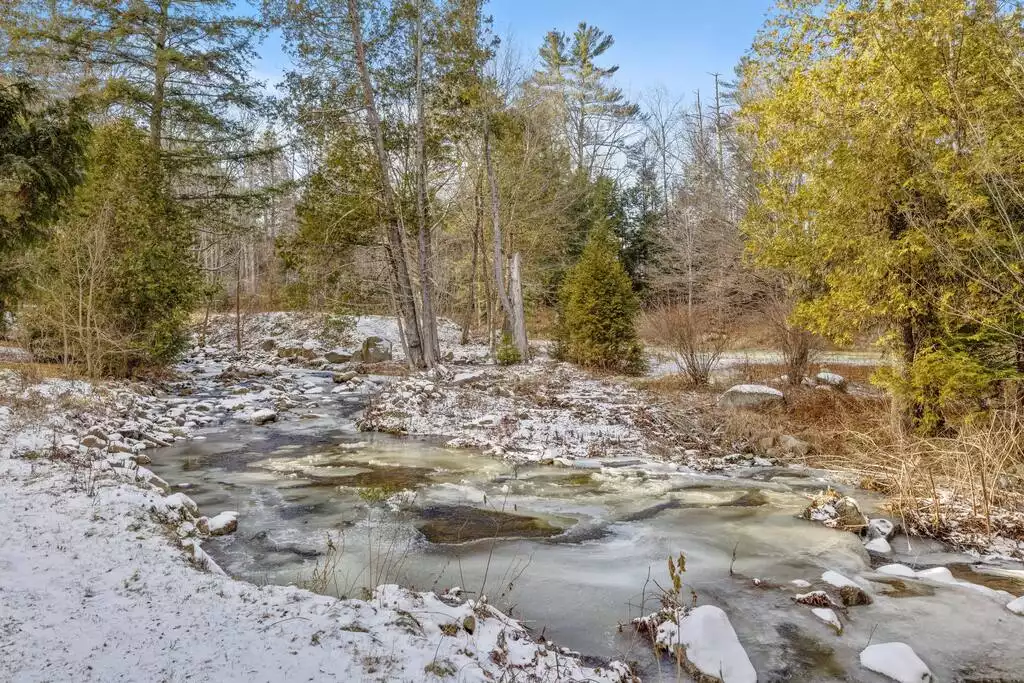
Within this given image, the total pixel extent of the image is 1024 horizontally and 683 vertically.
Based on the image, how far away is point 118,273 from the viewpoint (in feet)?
40.0

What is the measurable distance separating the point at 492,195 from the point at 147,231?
8374 mm

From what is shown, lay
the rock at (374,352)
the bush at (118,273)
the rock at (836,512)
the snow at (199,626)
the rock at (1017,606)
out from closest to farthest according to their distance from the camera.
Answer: the snow at (199,626) → the rock at (1017,606) → the rock at (836,512) → the bush at (118,273) → the rock at (374,352)

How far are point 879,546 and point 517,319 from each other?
12.6m

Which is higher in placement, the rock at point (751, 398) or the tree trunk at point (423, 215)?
the tree trunk at point (423, 215)

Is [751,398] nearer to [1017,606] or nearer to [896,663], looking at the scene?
[1017,606]

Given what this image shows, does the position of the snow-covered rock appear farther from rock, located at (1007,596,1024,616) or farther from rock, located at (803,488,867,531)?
rock, located at (1007,596,1024,616)

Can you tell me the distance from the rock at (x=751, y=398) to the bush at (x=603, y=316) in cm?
502

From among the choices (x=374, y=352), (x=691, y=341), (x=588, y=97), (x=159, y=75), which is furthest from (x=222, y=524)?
(x=588, y=97)

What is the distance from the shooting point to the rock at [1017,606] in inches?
155

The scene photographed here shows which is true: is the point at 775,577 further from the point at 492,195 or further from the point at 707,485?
the point at 492,195

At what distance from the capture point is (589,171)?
2758 centimetres

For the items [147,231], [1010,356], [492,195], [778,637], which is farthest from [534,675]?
[492,195]

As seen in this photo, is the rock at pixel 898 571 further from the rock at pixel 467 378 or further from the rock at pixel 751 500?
the rock at pixel 467 378

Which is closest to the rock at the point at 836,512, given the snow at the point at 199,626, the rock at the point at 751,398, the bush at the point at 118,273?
the snow at the point at 199,626
